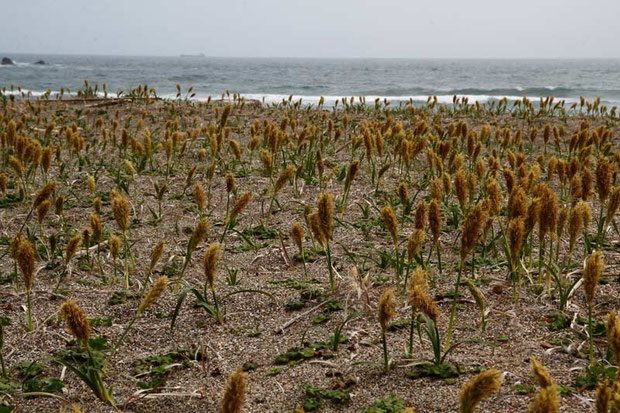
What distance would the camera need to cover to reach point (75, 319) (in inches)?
67.9

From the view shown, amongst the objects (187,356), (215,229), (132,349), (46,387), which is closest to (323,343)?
(187,356)

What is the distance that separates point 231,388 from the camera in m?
1.21

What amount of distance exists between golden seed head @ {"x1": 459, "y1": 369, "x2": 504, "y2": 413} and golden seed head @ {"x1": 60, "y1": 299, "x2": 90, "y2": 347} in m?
1.12

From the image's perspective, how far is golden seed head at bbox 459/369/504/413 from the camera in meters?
1.24

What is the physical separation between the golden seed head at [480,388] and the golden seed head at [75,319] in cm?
112

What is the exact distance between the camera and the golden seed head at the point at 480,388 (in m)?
1.24

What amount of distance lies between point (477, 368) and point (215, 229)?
2364mm

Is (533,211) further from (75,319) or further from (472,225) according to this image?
(75,319)

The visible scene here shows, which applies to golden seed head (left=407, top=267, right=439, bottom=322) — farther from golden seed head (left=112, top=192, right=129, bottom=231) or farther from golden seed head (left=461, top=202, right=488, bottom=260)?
golden seed head (left=112, top=192, right=129, bottom=231)

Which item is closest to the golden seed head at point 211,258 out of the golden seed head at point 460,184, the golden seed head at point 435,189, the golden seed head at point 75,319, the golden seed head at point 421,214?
the golden seed head at point 75,319

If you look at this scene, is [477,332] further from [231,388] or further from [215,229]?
[215,229]

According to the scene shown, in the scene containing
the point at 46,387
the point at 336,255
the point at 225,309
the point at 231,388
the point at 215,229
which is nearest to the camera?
the point at 231,388

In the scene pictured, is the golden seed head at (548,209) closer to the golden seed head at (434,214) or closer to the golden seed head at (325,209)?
the golden seed head at (434,214)

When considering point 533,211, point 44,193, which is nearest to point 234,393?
point 533,211
